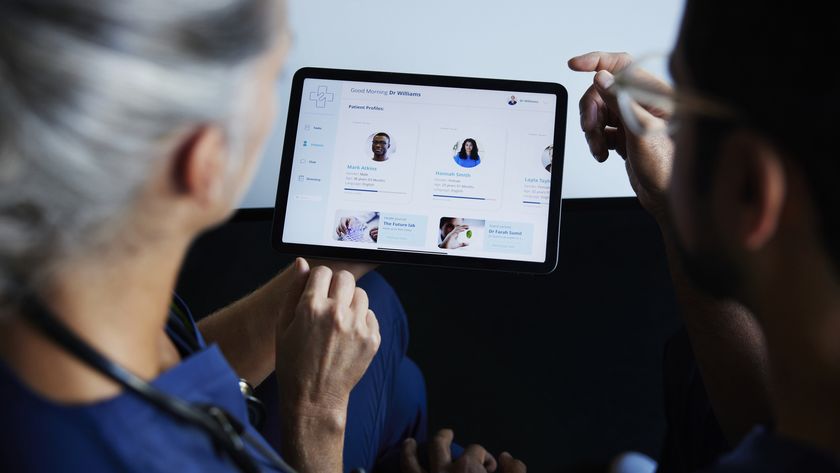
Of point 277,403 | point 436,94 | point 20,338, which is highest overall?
point 436,94

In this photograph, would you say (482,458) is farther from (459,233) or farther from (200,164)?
(200,164)

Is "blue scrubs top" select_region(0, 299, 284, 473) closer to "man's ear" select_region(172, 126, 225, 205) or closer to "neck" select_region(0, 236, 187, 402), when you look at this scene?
"neck" select_region(0, 236, 187, 402)

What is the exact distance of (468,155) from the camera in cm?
108

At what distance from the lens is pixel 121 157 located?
0.50 meters

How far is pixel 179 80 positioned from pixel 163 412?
24 cm

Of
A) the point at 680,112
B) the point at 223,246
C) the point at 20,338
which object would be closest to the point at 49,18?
the point at 20,338

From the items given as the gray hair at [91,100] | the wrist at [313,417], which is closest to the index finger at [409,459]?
the wrist at [313,417]

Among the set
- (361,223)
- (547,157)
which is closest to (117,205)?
(361,223)

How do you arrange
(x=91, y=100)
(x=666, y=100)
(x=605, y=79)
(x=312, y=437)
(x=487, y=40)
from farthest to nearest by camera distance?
(x=487, y=40), (x=605, y=79), (x=312, y=437), (x=666, y=100), (x=91, y=100)

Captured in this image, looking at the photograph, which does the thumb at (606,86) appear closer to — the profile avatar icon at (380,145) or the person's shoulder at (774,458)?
the profile avatar icon at (380,145)

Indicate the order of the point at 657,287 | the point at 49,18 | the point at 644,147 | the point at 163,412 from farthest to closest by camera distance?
the point at 657,287
the point at 644,147
the point at 163,412
the point at 49,18

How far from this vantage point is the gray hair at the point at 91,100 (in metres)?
0.47

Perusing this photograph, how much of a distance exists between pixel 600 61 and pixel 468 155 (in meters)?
0.22

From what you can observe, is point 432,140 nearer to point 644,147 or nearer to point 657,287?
point 644,147
